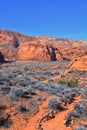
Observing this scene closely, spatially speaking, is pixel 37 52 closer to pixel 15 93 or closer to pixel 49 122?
pixel 15 93

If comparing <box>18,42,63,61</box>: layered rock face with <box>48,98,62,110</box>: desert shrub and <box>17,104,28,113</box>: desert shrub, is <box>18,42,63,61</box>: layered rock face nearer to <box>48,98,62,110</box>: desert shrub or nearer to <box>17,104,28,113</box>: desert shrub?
<box>48,98,62,110</box>: desert shrub

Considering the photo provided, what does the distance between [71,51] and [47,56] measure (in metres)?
15.5

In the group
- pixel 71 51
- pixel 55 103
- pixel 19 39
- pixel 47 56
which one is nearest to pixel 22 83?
pixel 55 103

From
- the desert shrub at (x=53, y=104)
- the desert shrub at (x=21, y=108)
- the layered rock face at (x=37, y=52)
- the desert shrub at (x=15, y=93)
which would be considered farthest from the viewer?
the layered rock face at (x=37, y=52)

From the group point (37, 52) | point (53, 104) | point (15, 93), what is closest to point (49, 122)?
point (53, 104)

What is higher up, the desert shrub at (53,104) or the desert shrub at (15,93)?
the desert shrub at (15,93)

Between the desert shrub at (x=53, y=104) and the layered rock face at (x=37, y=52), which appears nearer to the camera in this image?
the desert shrub at (x=53, y=104)

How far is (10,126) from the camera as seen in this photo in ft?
44.2

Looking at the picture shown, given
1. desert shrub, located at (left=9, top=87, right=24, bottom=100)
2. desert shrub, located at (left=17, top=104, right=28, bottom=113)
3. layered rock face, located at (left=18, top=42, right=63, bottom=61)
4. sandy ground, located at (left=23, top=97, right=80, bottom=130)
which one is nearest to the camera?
sandy ground, located at (left=23, top=97, right=80, bottom=130)

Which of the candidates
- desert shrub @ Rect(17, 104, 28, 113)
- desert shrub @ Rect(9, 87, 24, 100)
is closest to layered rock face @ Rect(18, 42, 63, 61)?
desert shrub @ Rect(9, 87, 24, 100)

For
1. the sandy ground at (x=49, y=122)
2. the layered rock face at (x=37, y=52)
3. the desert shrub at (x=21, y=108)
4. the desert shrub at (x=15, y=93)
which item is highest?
the layered rock face at (x=37, y=52)

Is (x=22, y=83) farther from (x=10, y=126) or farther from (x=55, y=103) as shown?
(x=10, y=126)

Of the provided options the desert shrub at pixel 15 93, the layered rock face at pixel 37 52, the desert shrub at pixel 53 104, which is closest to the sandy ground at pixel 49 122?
A: the desert shrub at pixel 53 104

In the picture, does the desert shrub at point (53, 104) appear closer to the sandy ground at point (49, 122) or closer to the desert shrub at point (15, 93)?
the sandy ground at point (49, 122)
